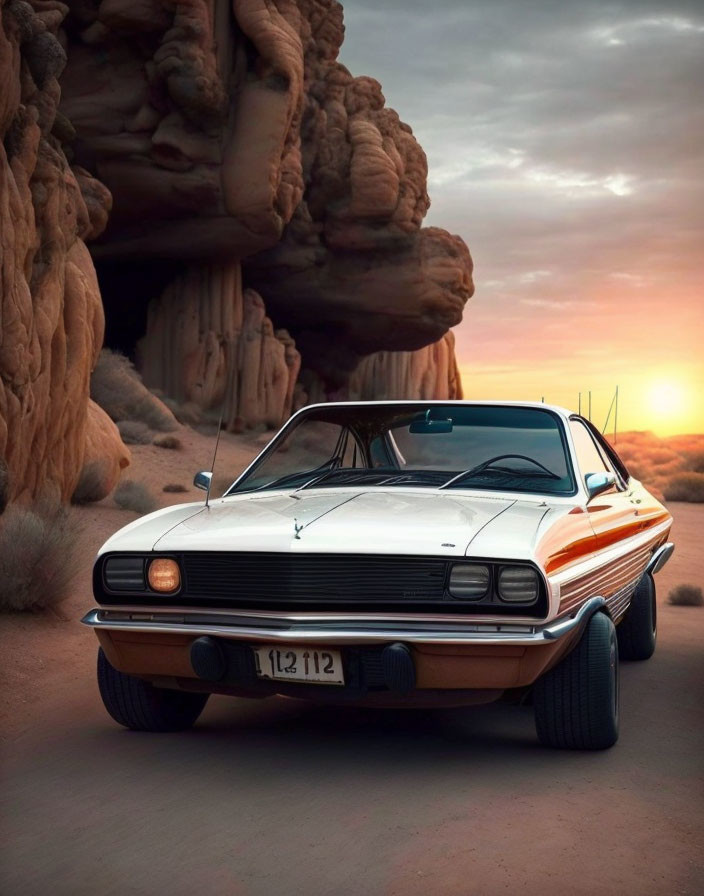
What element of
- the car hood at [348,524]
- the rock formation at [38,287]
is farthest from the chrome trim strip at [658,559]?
the rock formation at [38,287]

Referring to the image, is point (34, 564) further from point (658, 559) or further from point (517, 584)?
point (517, 584)

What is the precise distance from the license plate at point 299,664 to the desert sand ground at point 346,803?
1.33 ft

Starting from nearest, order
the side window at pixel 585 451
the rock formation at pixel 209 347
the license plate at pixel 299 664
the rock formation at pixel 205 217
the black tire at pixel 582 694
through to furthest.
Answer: the license plate at pixel 299 664 < the black tire at pixel 582 694 < the side window at pixel 585 451 < the rock formation at pixel 205 217 < the rock formation at pixel 209 347

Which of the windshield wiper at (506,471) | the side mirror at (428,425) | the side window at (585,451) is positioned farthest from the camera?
the side mirror at (428,425)

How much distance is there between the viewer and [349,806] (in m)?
4.05

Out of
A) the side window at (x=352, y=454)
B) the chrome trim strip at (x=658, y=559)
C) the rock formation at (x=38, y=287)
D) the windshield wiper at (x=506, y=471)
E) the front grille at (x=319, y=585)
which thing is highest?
the rock formation at (x=38, y=287)

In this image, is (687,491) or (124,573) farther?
(687,491)

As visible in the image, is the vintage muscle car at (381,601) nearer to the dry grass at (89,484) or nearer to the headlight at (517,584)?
the headlight at (517,584)

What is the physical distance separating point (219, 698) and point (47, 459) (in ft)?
21.4

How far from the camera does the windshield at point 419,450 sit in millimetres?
5598

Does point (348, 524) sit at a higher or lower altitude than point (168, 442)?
higher

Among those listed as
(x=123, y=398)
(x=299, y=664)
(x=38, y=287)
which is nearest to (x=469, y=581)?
(x=299, y=664)

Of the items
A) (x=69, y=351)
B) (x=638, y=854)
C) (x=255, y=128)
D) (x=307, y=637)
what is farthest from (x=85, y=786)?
(x=255, y=128)

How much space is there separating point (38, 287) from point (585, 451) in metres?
7.46
